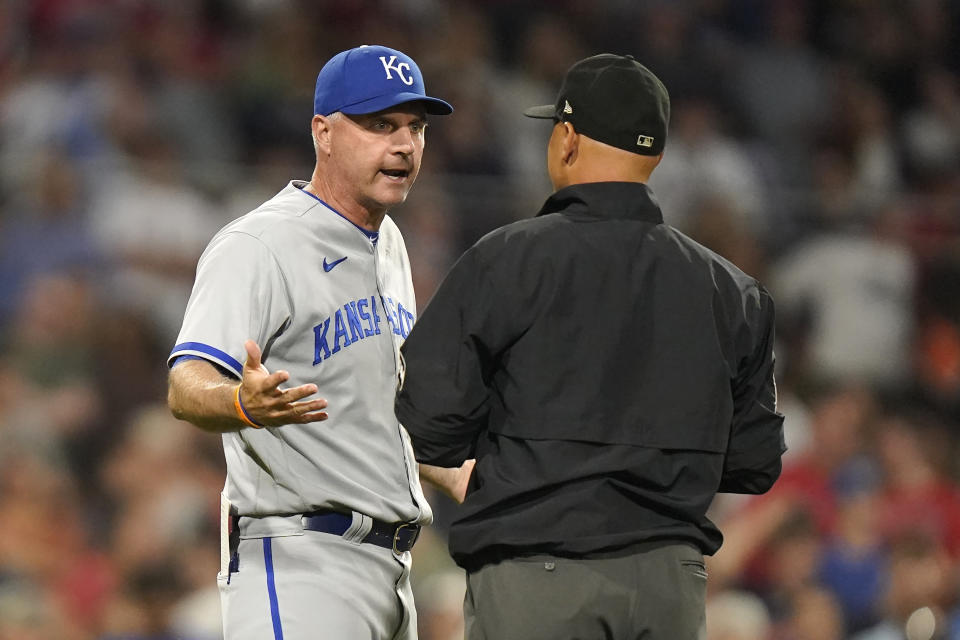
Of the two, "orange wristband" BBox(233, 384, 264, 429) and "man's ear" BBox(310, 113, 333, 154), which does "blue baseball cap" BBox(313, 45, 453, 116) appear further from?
"orange wristband" BBox(233, 384, 264, 429)

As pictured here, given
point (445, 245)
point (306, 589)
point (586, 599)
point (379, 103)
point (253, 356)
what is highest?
point (379, 103)

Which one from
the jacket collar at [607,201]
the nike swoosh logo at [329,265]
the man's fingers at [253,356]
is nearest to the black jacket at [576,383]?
the jacket collar at [607,201]

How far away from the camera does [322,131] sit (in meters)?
3.15

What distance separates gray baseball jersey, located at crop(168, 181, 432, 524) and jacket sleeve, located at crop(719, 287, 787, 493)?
2.59ft

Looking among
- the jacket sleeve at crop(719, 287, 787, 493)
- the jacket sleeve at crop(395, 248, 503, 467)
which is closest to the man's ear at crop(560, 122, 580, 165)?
the jacket sleeve at crop(395, 248, 503, 467)

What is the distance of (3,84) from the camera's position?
6.82 m

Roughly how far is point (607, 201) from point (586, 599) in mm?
717

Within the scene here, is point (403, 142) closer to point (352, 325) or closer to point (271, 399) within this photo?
point (352, 325)

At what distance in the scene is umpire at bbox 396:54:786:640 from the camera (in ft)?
7.79

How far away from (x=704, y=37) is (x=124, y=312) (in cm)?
446

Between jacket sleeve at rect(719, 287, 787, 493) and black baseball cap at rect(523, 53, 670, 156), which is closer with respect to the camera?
black baseball cap at rect(523, 53, 670, 156)

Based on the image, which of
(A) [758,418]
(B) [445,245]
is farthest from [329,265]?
(B) [445,245]

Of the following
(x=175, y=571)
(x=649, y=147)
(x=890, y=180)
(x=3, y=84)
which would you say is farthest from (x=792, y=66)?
(x=649, y=147)

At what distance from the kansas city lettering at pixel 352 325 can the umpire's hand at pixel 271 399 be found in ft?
1.46
